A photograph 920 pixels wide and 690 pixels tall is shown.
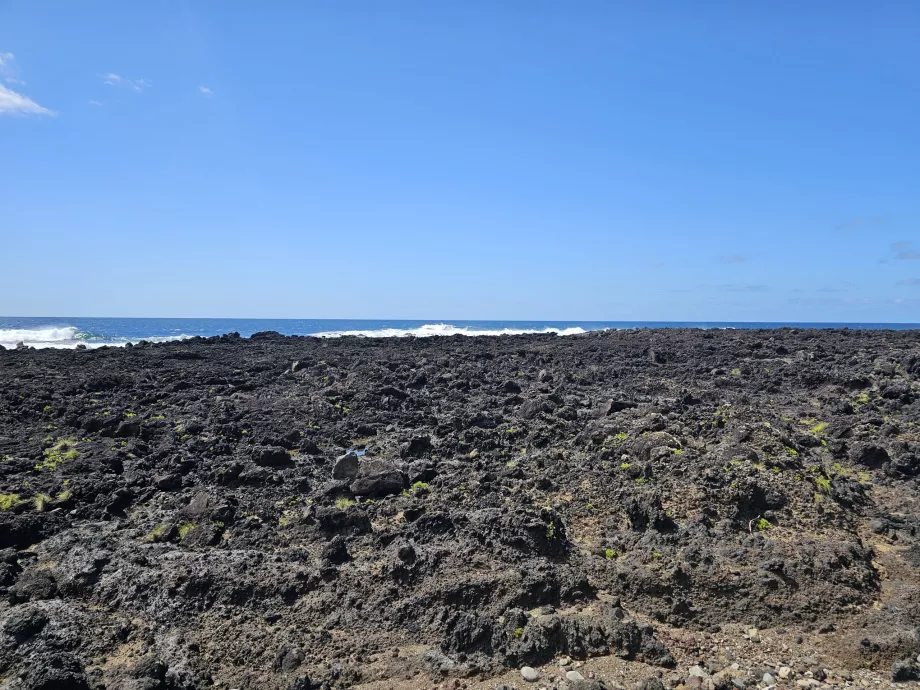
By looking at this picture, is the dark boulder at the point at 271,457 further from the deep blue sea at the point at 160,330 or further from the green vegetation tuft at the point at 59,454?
the deep blue sea at the point at 160,330

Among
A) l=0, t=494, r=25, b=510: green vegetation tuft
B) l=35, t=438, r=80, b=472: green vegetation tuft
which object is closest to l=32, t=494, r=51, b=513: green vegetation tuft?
l=0, t=494, r=25, b=510: green vegetation tuft

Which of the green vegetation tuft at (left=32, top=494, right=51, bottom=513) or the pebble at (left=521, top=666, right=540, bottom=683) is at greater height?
the green vegetation tuft at (left=32, top=494, right=51, bottom=513)

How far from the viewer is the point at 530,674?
5.08 m

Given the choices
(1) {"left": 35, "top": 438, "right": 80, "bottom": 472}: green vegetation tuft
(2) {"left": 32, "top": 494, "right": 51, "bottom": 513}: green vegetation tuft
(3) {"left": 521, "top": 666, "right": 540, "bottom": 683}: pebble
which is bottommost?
(3) {"left": 521, "top": 666, "right": 540, "bottom": 683}: pebble

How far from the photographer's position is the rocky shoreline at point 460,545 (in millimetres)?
5301

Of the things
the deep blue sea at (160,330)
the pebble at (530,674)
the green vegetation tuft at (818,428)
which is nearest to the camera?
the pebble at (530,674)

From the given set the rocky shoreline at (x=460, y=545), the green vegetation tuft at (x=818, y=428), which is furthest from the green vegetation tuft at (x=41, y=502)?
the green vegetation tuft at (x=818, y=428)

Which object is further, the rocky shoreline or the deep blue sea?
the deep blue sea

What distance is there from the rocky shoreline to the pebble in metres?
0.01

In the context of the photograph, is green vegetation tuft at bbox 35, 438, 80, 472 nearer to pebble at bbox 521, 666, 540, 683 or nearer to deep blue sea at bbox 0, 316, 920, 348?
pebble at bbox 521, 666, 540, 683

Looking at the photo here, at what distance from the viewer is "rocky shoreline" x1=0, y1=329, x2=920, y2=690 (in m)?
5.30

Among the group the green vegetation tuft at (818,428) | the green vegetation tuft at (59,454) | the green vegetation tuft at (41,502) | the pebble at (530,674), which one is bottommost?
the pebble at (530,674)

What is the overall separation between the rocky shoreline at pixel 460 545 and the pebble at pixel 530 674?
1 cm

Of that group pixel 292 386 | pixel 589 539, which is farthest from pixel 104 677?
pixel 292 386
